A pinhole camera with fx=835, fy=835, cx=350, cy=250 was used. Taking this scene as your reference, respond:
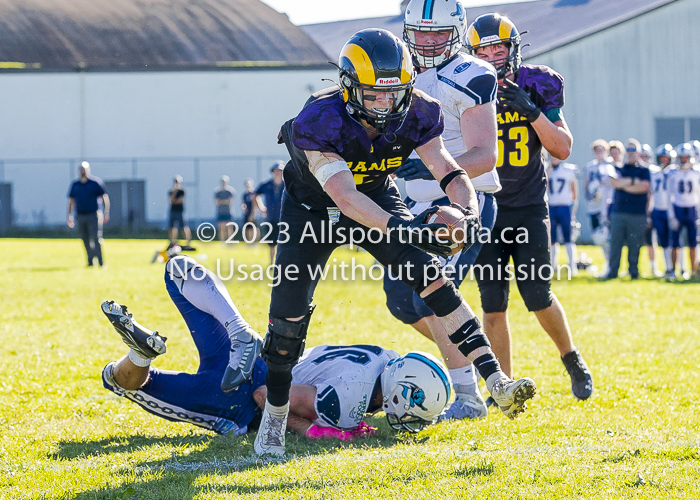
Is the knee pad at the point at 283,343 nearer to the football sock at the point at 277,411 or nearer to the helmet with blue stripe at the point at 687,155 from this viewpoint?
the football sock at the point at 277,411

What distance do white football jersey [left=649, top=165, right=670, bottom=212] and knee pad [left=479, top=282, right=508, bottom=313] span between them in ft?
28.9

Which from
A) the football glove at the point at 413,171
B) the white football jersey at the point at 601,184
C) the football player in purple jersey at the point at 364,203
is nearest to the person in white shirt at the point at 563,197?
the white football jersey at the point at 601,184

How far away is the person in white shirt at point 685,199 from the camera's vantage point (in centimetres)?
1292

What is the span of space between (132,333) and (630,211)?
10.2 m

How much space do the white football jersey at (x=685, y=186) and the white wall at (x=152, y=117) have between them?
19245 millimetres

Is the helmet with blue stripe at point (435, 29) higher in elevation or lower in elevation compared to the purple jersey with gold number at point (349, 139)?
higher

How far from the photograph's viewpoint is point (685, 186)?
12.9 meters

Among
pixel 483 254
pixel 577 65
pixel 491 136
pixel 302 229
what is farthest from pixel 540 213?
pixel 577 65

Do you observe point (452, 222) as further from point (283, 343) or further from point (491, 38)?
point (491, 38)

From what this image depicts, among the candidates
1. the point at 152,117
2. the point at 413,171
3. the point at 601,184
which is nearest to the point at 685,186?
the point at 601,184

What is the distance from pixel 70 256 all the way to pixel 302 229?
15.2m

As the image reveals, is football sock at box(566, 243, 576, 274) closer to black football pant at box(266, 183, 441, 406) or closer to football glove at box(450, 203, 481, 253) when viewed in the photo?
black football pant at box(266, 183, 441, 406)

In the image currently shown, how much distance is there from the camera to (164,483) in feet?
11.5

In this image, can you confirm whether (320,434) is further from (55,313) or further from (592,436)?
(55,313)
